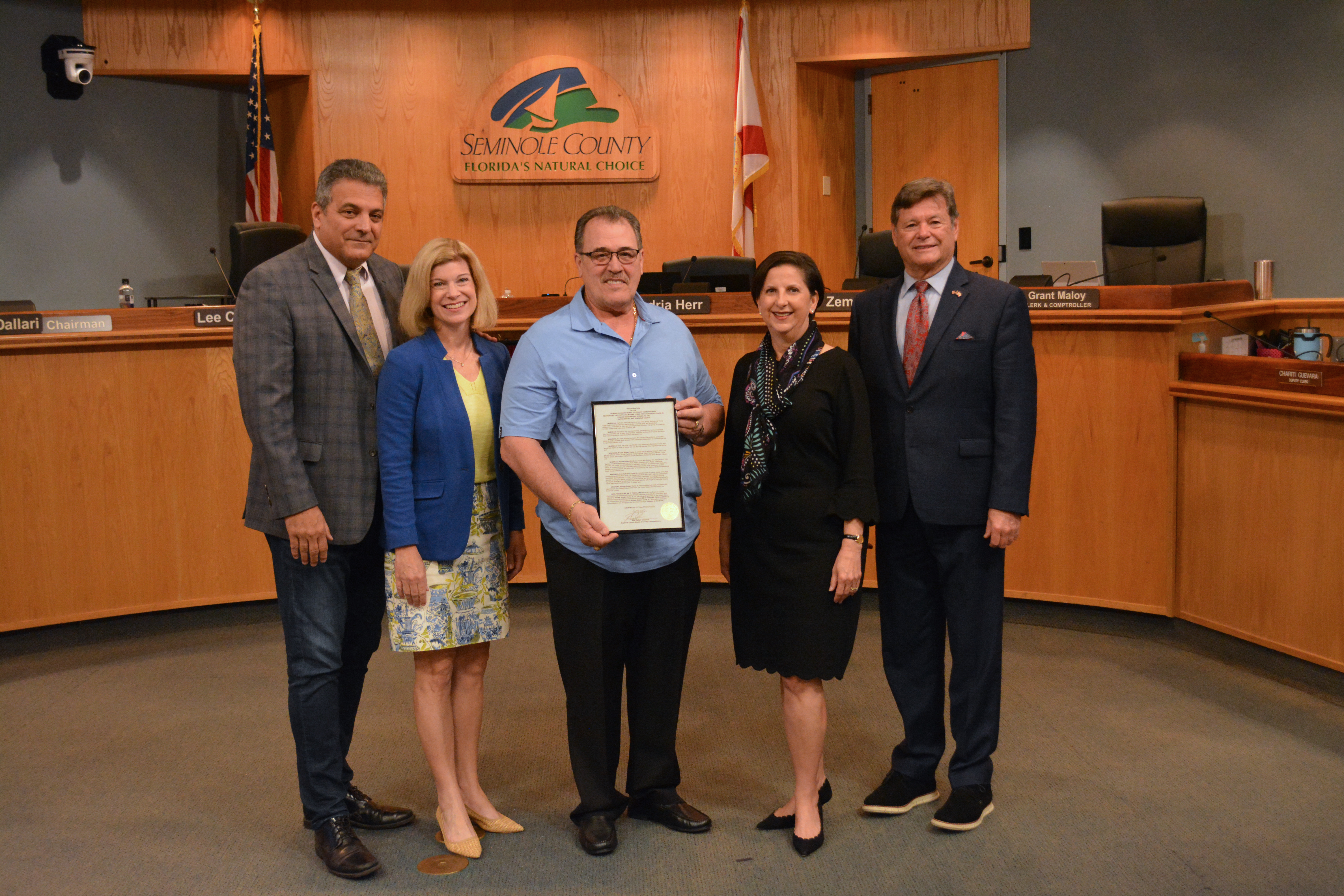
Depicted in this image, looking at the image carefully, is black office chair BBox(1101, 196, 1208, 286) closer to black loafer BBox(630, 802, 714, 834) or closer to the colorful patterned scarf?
the colorful patterned scarf

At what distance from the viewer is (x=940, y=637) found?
2695mm

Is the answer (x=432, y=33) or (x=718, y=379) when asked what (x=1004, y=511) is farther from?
(x=432, y=33)

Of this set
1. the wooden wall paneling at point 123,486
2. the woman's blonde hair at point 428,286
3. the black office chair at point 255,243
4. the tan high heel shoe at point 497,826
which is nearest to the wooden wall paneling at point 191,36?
the black office chair at point 255,243

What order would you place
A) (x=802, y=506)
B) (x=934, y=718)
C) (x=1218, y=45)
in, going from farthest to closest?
(x=1218, y=45), (x=934, y=718), (x=802, y=506)

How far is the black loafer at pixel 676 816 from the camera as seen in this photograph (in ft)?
8.41

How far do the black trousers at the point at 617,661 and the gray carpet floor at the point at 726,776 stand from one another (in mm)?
149

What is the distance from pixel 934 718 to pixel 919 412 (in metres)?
0.79

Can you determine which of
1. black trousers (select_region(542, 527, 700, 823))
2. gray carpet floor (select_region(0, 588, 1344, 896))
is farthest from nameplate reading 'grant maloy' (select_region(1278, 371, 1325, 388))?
black trousers (select_region(542, 527, 700, 823))

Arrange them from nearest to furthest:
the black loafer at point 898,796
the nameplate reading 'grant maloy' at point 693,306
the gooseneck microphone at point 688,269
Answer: the black loafer at point 898,796, the nameplate reading 'grant maloy' at point 693,306, the gooseneck microphone at point 688,269

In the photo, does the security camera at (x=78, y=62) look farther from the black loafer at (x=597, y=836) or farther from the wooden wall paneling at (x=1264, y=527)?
the wooden wall paneling at (x=1264, y=527)

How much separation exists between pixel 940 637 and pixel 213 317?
3099 millimetres

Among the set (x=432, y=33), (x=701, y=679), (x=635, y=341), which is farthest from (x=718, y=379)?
(x=432, y=33)

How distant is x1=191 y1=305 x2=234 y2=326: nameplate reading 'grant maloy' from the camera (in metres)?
4.21

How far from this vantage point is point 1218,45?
676cm
